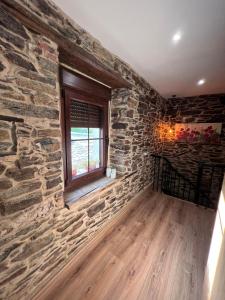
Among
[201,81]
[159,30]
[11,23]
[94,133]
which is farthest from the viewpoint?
[201,81]

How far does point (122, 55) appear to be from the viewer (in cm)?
189

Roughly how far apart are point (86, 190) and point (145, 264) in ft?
3.86

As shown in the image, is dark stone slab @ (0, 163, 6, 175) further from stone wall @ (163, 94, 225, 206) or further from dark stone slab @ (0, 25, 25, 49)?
stone wall @ (163, 94, 225, 206)

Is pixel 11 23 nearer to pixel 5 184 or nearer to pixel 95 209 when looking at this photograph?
pixel 5 184

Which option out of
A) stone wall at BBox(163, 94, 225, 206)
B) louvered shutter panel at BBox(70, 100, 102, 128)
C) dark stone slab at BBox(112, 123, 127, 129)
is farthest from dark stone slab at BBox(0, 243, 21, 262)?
stone wall at BBox(163, 94, 225, 206)

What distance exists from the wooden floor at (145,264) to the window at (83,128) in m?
0.99

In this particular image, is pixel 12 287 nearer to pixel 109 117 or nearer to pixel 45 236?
pixel 45 236

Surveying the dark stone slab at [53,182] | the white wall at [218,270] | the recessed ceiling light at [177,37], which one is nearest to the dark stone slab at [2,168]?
the dark stone slab at [53,182]

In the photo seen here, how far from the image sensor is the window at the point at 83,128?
1.68 m

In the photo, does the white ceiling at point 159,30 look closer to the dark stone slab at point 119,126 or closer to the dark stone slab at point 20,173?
the dark stone slab at point 119,126

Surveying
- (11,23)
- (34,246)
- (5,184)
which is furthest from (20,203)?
(11,23)

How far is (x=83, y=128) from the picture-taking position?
6.50 feet

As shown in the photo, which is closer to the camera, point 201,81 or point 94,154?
point 94,154

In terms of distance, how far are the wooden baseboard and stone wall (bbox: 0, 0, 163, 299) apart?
60 millimetres
